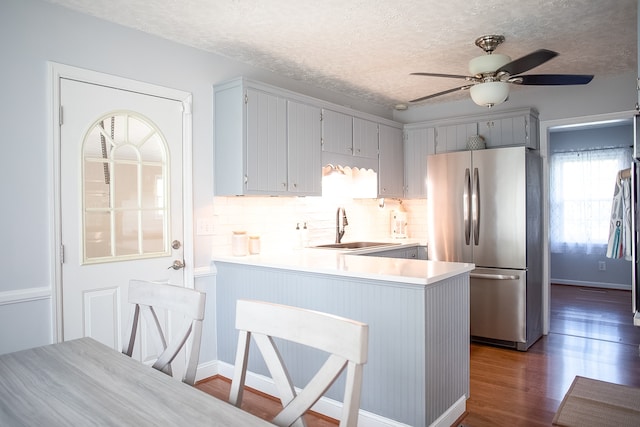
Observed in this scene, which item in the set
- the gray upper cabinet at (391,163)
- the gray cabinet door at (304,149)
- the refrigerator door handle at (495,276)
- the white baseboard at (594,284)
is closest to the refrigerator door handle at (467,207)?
the refrigerator door handle at (495,276)

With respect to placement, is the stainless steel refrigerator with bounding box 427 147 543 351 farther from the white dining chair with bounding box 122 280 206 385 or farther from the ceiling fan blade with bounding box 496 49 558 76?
the white dining chair with bounding box 122 280 206 385

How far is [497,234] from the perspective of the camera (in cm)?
414

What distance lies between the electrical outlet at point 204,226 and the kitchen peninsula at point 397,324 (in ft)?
2.08

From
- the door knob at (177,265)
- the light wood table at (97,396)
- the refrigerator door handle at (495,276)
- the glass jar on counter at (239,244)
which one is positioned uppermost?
the glass jar on counter at (239,244)

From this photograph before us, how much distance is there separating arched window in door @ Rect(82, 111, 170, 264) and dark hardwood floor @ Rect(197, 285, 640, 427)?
119 cm

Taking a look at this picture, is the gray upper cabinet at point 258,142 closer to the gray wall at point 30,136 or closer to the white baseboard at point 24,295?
the gray wall at point 30,136

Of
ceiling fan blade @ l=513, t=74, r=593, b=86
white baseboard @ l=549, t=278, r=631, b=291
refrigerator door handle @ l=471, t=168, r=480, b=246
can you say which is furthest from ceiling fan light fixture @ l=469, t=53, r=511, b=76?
white baseboard @ l=549, t=278, r=631, b=291

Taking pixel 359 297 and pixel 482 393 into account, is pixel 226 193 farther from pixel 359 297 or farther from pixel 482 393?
pixel 482 393

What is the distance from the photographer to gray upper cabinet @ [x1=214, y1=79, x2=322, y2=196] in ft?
10.7

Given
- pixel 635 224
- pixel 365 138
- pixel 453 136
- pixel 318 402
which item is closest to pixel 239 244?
pixel 318 402

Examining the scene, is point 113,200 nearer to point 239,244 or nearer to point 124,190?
point 124,190

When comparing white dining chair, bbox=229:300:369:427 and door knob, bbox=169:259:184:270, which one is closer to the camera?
white dining chair, bbox=229:300:369:427

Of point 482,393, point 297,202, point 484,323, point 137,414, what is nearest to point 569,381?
point 482,393

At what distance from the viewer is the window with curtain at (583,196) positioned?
6.75 metres
